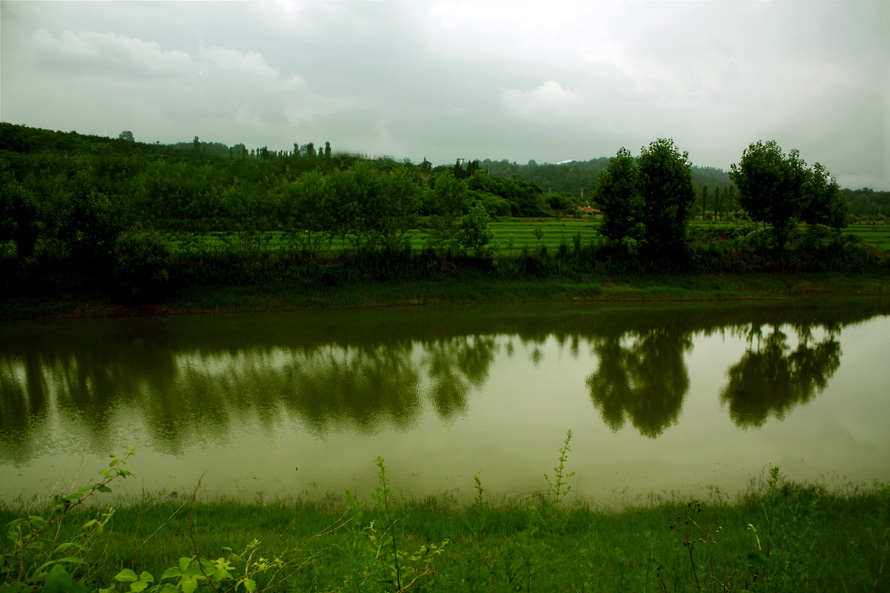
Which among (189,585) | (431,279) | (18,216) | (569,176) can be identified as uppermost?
(569,176)

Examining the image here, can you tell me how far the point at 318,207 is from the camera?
88.5ft

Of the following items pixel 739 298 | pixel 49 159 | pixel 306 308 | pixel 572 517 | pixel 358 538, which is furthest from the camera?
pixel 49 159

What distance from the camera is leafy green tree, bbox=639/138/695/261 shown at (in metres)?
29.1

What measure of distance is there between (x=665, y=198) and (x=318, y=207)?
61.1ft

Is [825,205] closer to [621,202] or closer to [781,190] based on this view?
[781,190]

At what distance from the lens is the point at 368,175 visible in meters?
28.1

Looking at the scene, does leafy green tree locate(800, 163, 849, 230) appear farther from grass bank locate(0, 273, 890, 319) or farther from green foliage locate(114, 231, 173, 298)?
green foliage locate(114, 231, 173, 298)

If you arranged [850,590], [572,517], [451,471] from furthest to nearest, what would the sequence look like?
[451,471]
[572,517]
[850,590]

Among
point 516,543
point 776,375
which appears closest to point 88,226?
point 516,543

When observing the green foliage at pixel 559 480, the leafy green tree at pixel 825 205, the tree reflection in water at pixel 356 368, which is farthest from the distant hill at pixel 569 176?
the green foliage at pixel 559 480

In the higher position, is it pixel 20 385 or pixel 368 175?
pixel 368 175

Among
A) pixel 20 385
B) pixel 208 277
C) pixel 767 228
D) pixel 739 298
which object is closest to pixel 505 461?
pixel 20 385

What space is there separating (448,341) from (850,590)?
15.0 meters

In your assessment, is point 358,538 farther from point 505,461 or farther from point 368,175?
point 368,175
